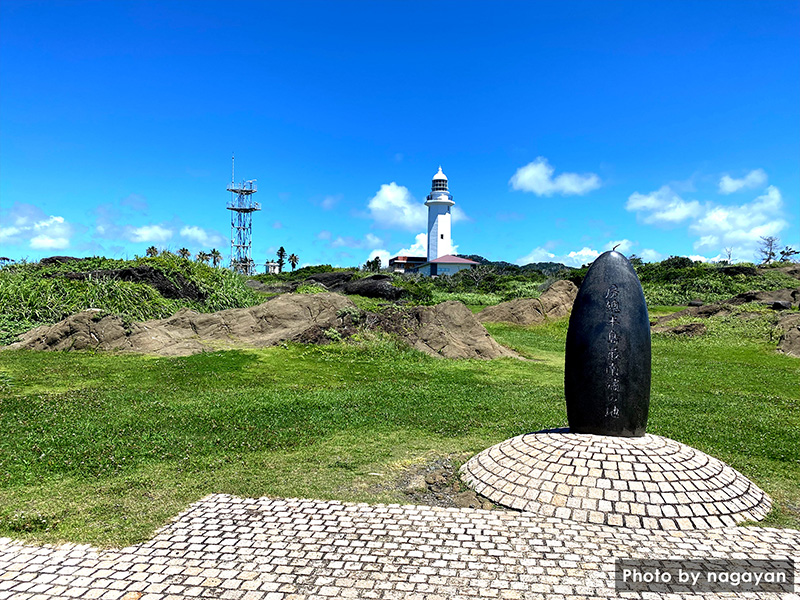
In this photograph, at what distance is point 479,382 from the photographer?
46.1 feet

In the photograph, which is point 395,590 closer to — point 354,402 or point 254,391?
point 354,402

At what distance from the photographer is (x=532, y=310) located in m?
29.5

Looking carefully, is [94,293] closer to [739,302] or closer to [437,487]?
[437,487]

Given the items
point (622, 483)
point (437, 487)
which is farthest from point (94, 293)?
point (622, 483)

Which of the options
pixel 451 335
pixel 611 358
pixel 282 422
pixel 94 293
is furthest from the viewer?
pixel 94 293

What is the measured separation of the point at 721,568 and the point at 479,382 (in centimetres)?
931

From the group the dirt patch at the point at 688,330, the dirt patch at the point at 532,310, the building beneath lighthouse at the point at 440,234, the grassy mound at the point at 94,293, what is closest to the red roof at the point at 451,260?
the building beneath lighthouse at the point at 440,234

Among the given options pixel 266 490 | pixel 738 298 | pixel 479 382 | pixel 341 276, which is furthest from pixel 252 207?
pixel 266 490

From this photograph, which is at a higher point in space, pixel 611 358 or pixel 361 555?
pixel 611 358

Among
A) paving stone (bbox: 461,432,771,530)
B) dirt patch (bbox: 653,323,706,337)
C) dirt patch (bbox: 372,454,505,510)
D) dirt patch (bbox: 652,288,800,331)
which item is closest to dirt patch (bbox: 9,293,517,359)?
dirt patch (bbox: 653,323,706,337)

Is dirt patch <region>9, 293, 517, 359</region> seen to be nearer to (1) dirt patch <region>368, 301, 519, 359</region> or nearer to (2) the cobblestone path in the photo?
(1) dirt patch <region>368, 301, 519, 359</region>

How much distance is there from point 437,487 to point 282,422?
3871mm

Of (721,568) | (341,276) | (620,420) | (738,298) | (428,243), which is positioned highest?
(428,243)

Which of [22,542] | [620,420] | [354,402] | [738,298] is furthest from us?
[738,298]
